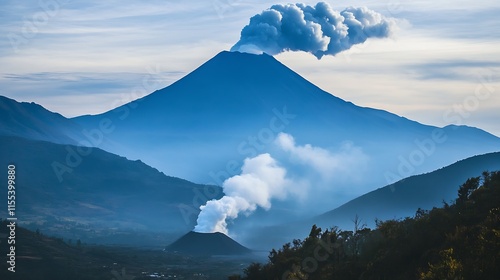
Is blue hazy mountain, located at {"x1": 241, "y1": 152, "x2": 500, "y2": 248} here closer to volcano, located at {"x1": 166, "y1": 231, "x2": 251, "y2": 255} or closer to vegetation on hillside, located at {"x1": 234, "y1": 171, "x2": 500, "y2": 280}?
volcano, located at {"x1": 166, "y1": 231, "x2": 251, "y2": 255}

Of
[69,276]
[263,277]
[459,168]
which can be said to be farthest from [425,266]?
[459,168]

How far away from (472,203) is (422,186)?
158m

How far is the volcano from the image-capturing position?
17938 centimetres

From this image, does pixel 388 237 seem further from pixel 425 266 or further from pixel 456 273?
pixel 456 273

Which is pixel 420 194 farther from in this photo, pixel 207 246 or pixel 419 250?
pixel 419 250

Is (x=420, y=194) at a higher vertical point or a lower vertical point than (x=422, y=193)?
lower

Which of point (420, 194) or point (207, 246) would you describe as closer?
point (207, 246)

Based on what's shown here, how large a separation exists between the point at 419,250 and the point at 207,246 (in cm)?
14928

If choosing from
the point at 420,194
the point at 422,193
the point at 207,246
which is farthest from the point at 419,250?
the point at 422,193

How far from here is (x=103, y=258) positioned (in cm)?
13862

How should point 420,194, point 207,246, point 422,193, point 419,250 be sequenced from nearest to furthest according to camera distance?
point 419,250
point 207,246
point 420,194
point 422,193

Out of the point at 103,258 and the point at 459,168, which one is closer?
the point at 103,258

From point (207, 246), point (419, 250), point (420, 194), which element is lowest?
point (419, 250)

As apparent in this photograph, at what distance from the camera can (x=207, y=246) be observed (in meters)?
183
